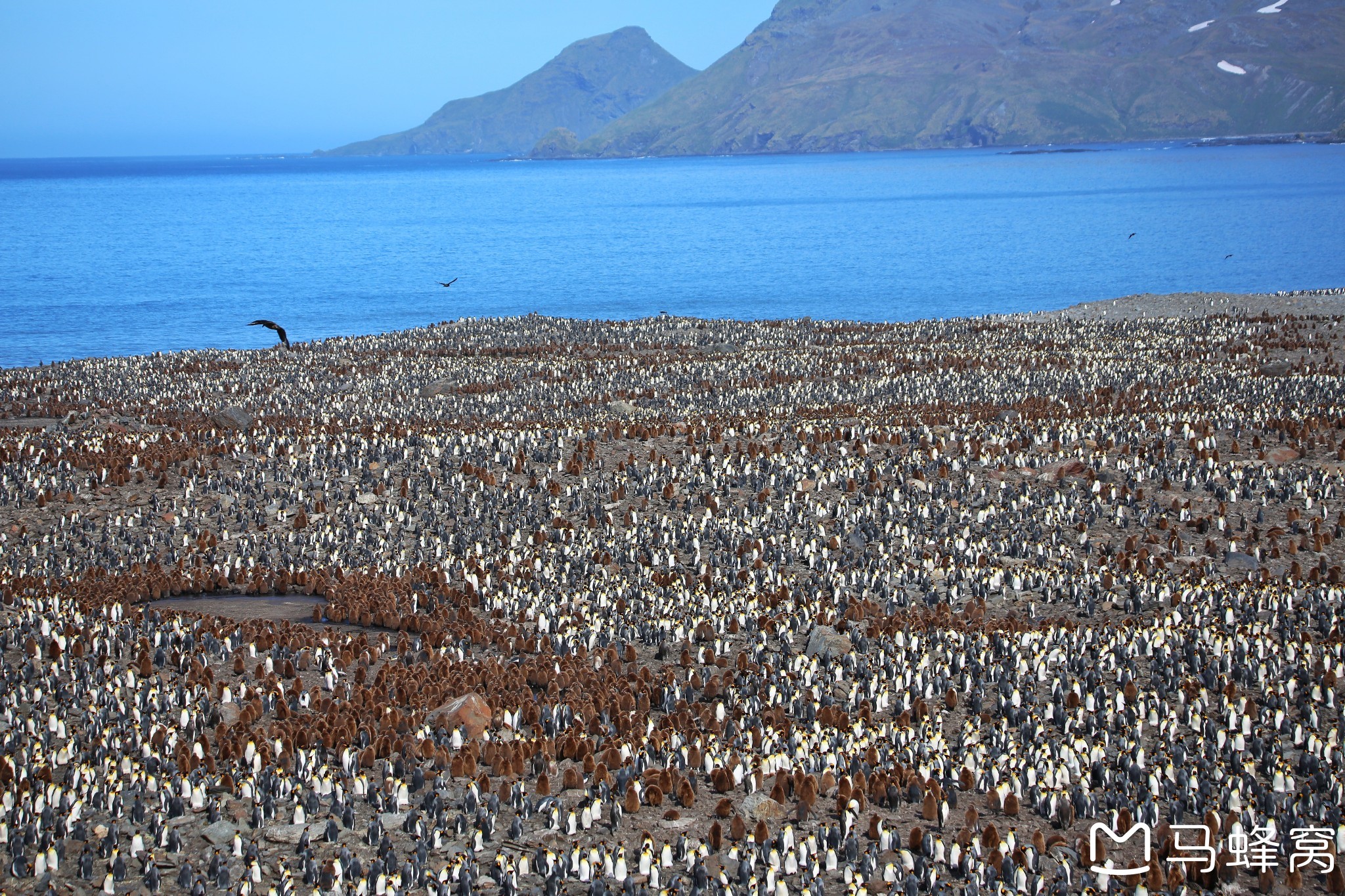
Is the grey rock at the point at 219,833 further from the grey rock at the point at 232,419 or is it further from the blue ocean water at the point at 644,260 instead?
the blue ocean water at the point at 644,260

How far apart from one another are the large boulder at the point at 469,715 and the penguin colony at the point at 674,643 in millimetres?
105

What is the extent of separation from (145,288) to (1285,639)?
79.8 m

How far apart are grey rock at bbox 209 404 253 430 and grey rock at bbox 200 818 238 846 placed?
1785 centimetres

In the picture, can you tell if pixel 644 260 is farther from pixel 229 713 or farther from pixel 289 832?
pixel 289 832

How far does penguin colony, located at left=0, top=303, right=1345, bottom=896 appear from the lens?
8906 mm

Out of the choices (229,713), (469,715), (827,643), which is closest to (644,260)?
(827,643)

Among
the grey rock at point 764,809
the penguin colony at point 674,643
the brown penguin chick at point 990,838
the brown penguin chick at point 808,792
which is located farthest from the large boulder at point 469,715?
the brown penguin chick at point 990,838

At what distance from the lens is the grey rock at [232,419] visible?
25.7m

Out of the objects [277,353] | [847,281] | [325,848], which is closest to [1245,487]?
[325,848]

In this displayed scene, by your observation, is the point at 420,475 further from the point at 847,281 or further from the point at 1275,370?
the point at 847,281

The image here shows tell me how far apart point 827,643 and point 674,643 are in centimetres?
196

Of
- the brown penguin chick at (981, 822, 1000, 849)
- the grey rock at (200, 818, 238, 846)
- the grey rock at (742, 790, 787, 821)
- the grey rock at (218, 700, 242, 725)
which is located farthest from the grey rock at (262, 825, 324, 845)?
the brown penguin chick at (981, 822, 1000, 849)

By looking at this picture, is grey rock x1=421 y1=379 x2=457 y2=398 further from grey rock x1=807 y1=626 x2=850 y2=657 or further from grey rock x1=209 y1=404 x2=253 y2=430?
grey rock x1=807 y1=626 x2=850 y2=657

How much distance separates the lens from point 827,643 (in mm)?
13328
